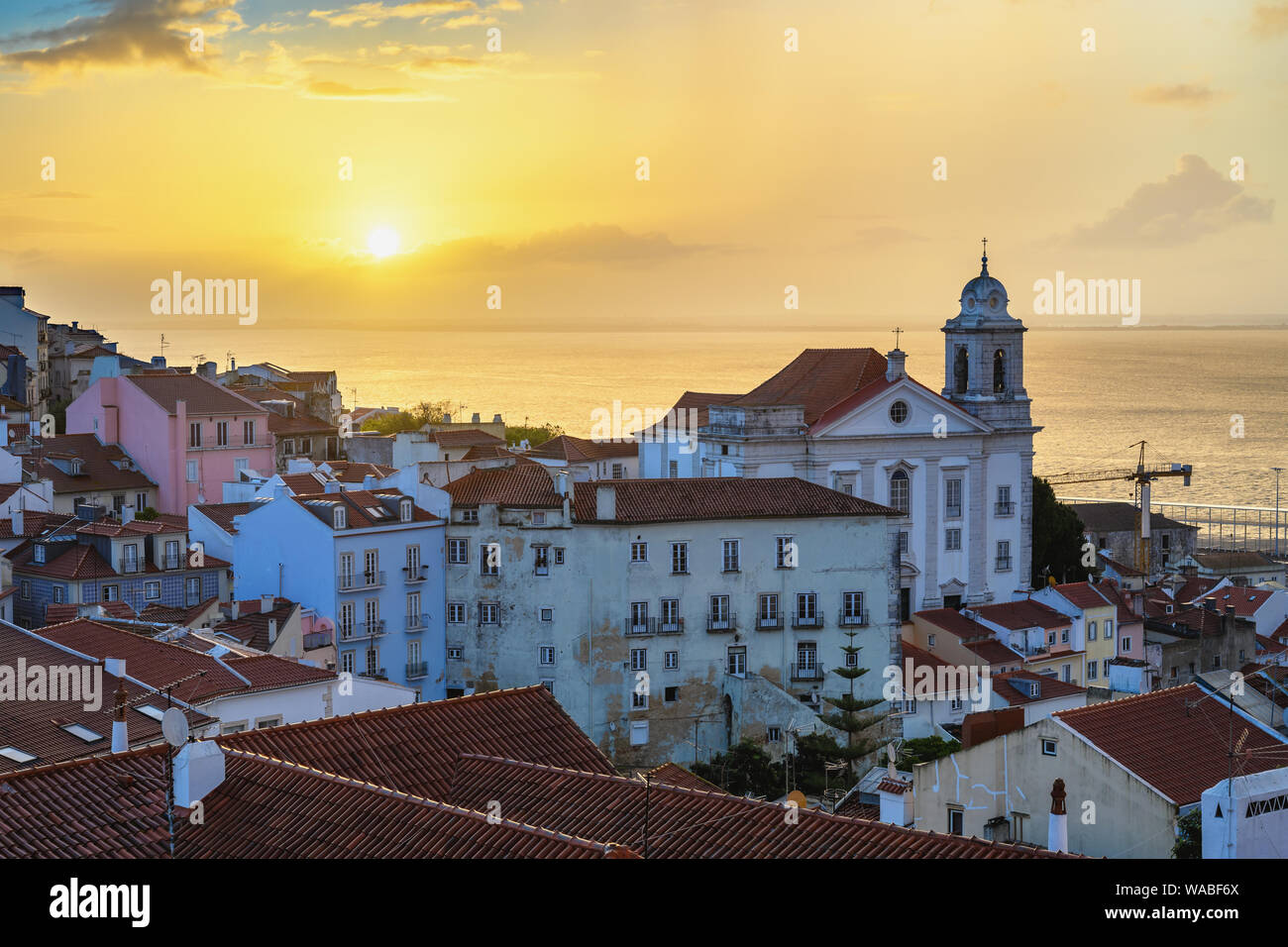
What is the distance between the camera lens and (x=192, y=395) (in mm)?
50281

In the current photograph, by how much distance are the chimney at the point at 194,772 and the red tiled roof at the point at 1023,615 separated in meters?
31.7

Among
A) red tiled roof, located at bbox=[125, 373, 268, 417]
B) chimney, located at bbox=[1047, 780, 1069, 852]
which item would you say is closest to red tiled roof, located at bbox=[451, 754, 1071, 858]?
chimney, located at bbox=[1047, 780, 1069, 852]

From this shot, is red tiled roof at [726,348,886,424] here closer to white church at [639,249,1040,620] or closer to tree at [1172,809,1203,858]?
white church at [639,249,1040,620]

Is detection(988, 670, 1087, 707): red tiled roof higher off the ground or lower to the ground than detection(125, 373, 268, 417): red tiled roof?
lower

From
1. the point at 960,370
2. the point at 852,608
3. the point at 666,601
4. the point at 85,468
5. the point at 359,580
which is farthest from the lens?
the point at 960,370

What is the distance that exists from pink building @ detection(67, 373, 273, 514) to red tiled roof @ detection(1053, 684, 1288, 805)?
114ft

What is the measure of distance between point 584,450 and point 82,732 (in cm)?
3750

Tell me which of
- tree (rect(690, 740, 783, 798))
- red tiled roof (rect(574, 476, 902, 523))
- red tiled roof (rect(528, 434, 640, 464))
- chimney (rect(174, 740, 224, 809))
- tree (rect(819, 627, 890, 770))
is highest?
red tiled roof (rect(528, 434, 640, 464))

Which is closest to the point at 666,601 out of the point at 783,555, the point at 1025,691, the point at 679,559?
the point at 679,559

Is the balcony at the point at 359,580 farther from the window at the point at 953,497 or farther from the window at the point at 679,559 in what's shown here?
the window at the point at 953,497

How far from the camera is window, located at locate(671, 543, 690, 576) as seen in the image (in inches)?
1369

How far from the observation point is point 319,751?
45.2 ft

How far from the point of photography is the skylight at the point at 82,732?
61.6 feet

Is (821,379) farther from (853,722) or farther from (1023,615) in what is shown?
(853,722)
